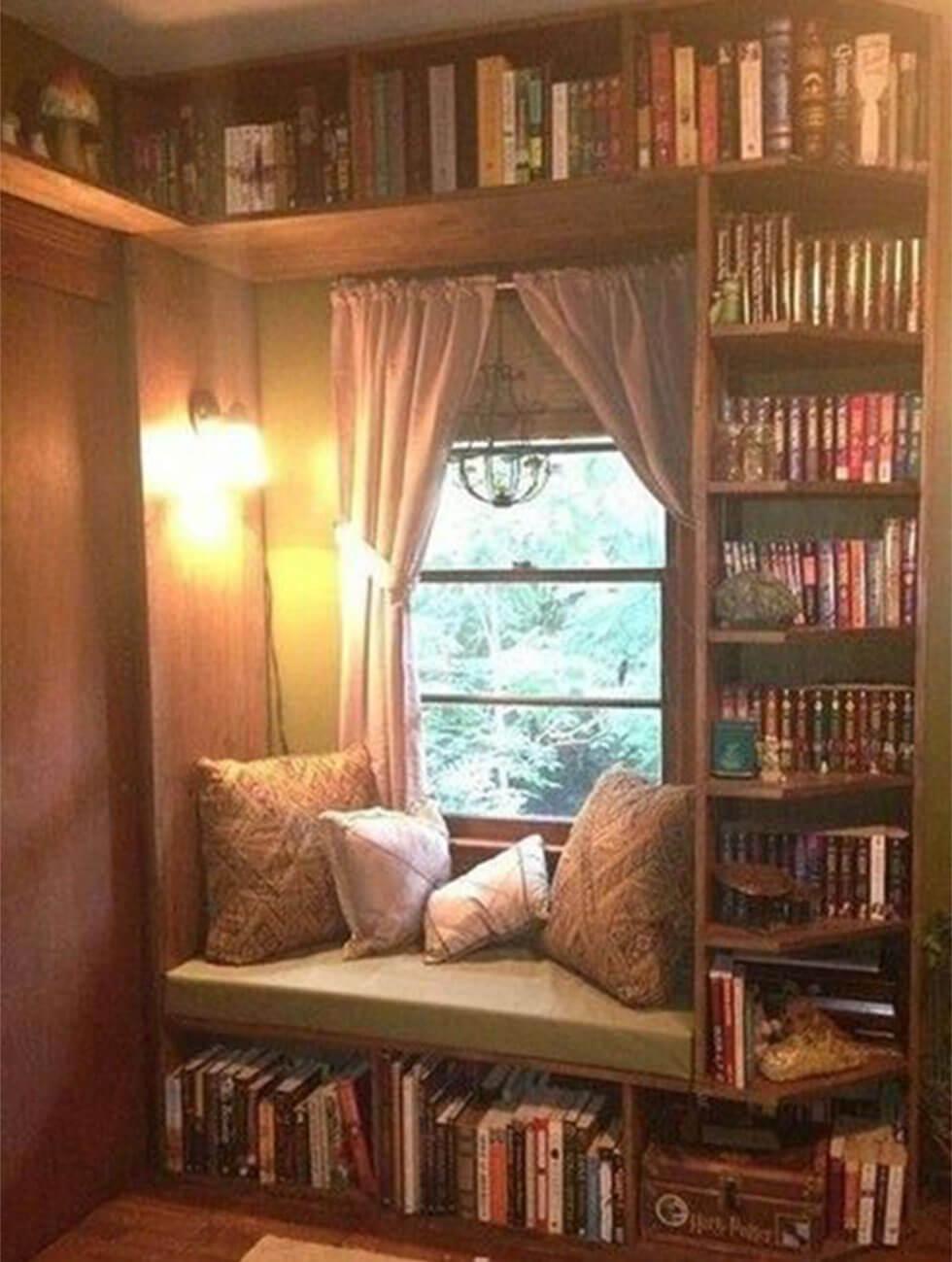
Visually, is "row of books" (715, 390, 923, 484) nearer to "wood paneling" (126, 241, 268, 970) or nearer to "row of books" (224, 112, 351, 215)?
"row of books" (224, 112, 351, 215)

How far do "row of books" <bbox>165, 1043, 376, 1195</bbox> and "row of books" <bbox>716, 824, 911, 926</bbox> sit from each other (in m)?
1.03

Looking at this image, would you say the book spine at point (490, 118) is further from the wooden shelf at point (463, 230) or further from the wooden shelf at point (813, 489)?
the wooden shelf at point (813, 489)

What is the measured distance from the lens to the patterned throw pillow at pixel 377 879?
2691mm

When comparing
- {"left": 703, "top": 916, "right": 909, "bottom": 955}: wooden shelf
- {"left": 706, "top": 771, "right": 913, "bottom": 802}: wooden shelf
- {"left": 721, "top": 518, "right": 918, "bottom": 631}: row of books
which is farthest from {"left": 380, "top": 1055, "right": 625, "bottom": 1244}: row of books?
{"left": 721, "top": 518, "right": 918, "bottom": 631}: row of books

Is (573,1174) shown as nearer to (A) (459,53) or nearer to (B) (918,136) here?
(B) (918,136)

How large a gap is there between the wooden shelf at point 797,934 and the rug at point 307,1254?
2.89ft

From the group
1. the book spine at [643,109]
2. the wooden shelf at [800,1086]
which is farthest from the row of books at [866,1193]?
the book spine at [643,109]

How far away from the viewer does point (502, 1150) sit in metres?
2.50

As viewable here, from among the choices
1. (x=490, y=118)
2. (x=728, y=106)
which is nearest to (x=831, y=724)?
(x=728, y=106)

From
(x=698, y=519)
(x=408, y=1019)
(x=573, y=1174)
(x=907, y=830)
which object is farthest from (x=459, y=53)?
(x=573, y=1174)

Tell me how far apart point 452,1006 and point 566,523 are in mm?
1249

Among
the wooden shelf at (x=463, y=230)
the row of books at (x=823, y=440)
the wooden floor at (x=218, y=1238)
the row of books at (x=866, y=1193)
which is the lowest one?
the wooden floor at (x=218, y=1238)

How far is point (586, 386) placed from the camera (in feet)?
8.93

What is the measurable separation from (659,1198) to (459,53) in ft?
8.53
